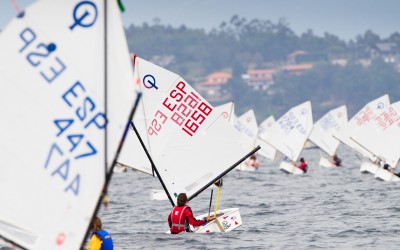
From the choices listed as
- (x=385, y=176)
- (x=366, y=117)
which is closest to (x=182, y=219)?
(x=385, y=176)

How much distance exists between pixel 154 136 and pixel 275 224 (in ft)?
13.5

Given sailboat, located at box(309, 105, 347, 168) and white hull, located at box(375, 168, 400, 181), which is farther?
sailboat, located at box(309, 105, 347, 168)

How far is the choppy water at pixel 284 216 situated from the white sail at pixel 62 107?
8559 mm

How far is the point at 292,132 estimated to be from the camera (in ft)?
218

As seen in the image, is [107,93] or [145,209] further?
[145,209]

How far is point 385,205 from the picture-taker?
3241 cm

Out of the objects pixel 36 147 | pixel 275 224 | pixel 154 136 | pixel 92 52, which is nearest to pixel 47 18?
pixel 92 52

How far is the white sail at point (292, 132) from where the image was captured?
65562 mm

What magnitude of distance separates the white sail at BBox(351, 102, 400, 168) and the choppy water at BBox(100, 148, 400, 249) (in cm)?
156

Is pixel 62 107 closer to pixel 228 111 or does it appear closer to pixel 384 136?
pixel 384 136

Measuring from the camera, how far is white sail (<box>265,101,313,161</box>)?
215 feet

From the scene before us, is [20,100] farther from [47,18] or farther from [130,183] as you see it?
[130,183]

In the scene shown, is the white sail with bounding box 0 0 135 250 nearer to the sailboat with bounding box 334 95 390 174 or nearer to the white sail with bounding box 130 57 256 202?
the white sail with bounding box 130 57 256 202

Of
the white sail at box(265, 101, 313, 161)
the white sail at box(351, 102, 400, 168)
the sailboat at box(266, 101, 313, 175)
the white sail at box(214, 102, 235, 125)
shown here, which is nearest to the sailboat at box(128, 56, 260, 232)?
the white sail at box(214, 102, 235, 125)
